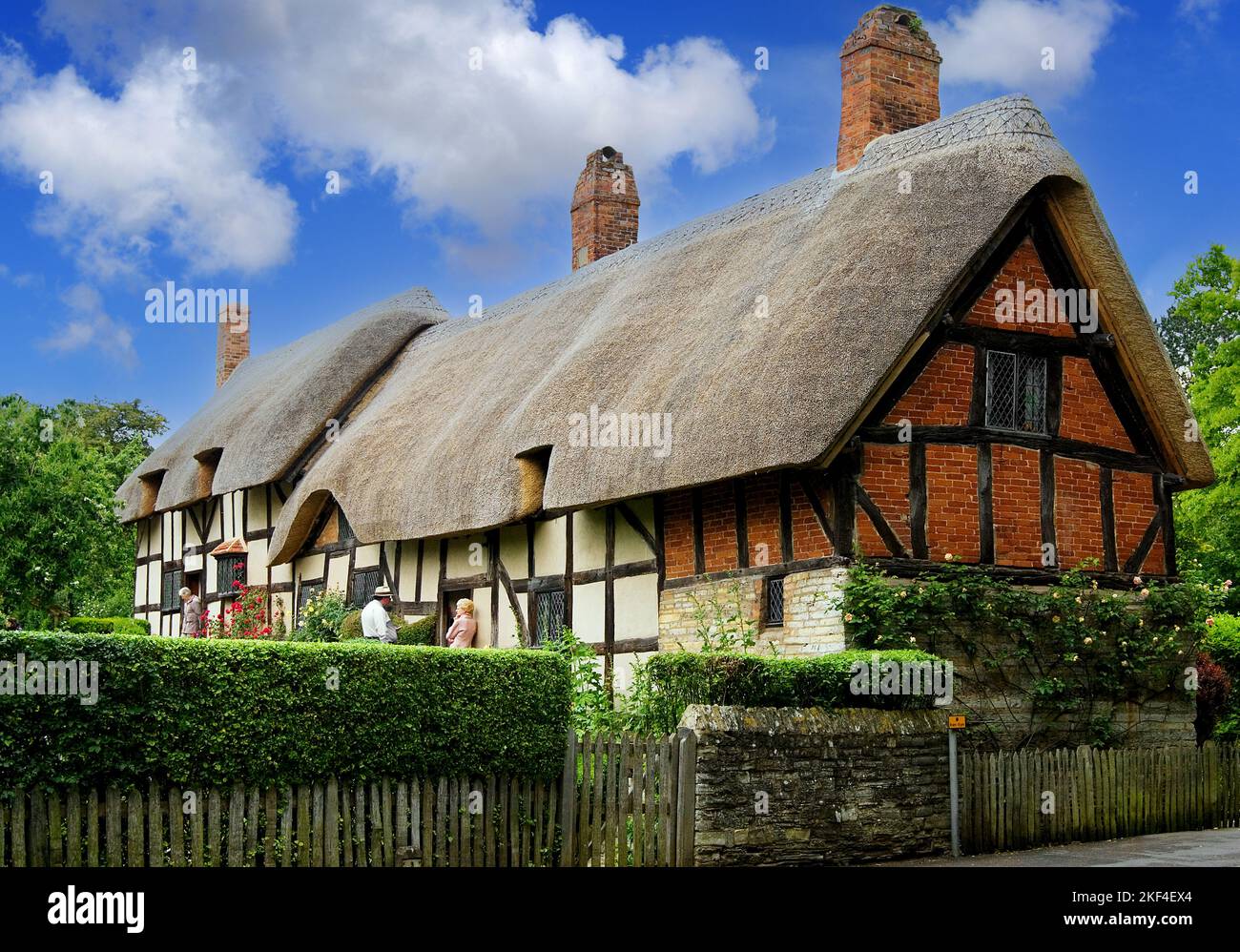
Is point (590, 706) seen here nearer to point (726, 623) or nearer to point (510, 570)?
point (726, 623)

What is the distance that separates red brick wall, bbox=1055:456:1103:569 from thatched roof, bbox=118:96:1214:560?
1176 mm

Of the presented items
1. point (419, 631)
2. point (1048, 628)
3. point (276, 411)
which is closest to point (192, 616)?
point (276, 411)

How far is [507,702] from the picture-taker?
10.9 m

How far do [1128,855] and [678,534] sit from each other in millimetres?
5571

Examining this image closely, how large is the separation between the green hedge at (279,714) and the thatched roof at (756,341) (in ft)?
12.2

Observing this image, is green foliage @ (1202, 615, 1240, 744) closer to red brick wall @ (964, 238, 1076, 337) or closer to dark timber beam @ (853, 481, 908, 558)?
red brick wall @ (964, 238, 1076, 337)

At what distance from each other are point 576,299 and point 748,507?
7232mm

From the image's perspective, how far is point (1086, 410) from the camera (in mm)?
15539

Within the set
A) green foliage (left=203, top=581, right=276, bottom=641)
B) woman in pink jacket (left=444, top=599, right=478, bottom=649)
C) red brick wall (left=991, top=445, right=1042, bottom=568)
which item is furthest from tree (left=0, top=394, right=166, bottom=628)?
red brick wall (left=991, top=445, right=1042, bottom=568)

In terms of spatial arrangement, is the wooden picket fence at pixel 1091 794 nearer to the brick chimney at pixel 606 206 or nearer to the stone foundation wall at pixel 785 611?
the stone foundation wall at pixel 785 611

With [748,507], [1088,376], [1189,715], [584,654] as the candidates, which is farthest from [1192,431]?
[584,654]

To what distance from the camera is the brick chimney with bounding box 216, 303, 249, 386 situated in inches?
1378
